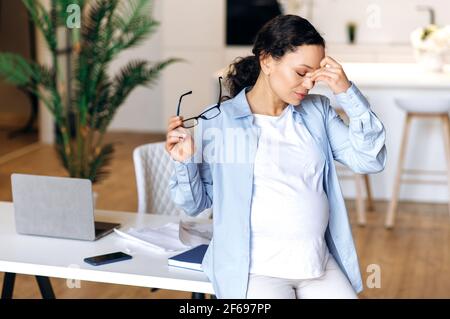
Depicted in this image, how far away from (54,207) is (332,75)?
1.03 meters

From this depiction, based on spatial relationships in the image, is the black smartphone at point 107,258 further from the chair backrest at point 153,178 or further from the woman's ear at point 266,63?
the chair backrest at point 153,178

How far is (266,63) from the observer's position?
227 centimetres

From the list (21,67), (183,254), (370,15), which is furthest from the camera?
(370,15)

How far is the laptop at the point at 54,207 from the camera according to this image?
2.55 meters

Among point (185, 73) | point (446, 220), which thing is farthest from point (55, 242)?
point (185, 73)

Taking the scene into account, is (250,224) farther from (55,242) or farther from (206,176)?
(55,242)

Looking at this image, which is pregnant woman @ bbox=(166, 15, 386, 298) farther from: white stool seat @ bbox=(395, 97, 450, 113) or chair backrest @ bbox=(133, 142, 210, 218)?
white stool seat @ bbox=(395, 97, 450, 113)

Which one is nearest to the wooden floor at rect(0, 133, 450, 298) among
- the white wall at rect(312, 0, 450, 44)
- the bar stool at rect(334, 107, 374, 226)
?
the bar stool at rect(334, 107, 374, 226)

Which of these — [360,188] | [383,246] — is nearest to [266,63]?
[383,246]

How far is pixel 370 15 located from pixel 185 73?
1.87 meters

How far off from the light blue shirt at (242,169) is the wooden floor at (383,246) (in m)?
1.27

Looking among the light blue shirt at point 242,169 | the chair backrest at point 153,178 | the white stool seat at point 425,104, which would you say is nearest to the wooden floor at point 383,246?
the chair backrest at point 153,178

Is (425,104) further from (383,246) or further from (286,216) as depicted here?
(286,216)

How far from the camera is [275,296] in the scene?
6.89 ft
